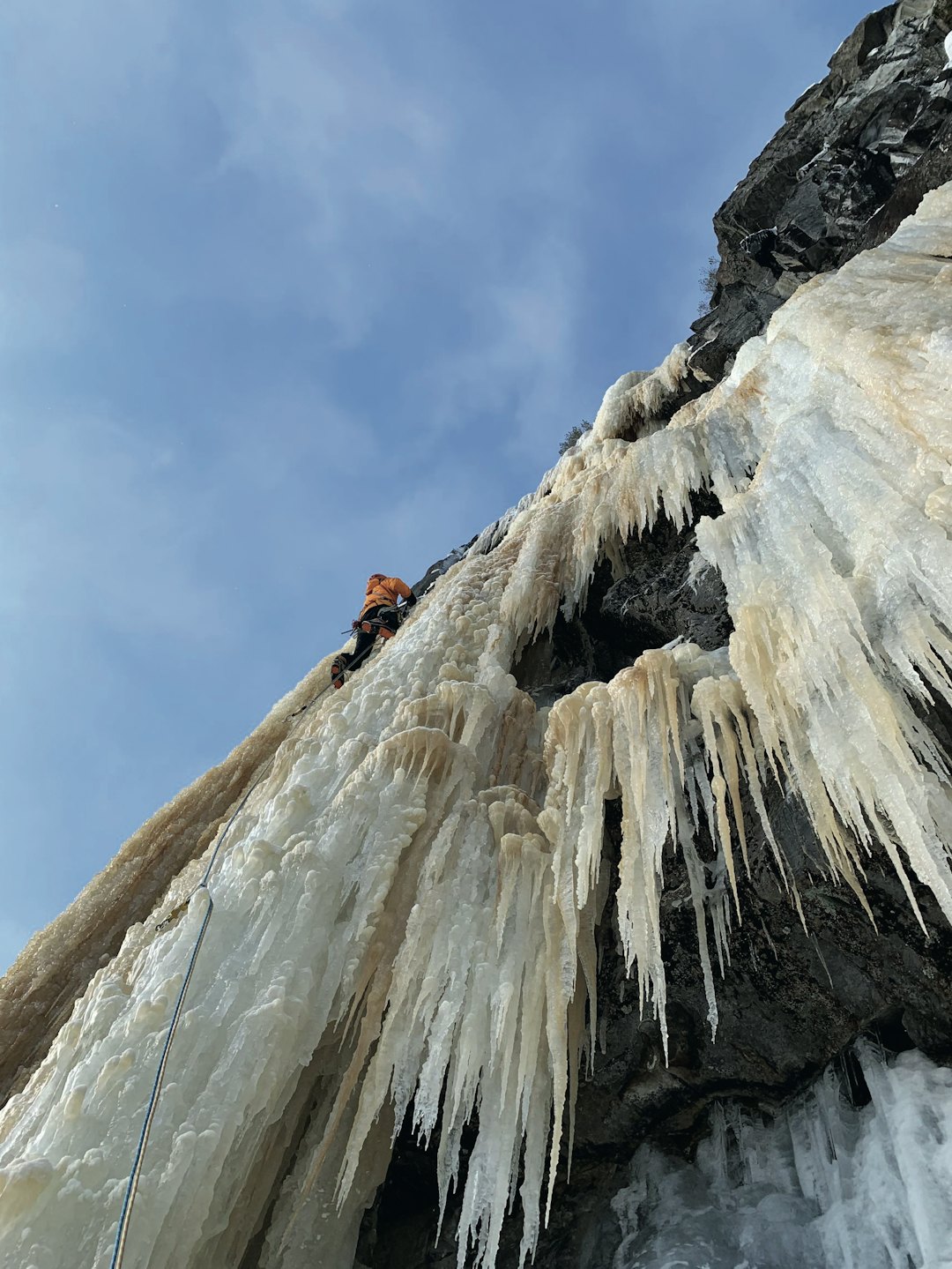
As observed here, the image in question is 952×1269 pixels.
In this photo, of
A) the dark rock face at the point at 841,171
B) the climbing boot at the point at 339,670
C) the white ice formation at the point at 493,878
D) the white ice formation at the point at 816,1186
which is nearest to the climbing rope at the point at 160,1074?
the white ice formation at the point at 493,878

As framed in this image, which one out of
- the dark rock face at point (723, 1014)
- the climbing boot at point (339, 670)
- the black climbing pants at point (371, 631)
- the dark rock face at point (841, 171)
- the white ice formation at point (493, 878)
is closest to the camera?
the white ice formation at point (493, 878)

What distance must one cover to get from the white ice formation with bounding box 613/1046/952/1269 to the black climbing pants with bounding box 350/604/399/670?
20.8 ft

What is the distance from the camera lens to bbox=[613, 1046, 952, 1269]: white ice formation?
349 cm

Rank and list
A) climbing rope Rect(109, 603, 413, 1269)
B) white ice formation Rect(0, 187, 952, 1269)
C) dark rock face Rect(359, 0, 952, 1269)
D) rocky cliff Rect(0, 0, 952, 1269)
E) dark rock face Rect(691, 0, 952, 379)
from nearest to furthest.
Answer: climbing rope Rect(109, 603, 413, 1269), white ice formation Rect(0, 187, 952, 1269), rocky cliff Rect(0, 0, 952, 1269), dark rock face Rect(359, 0, 952, 1269), dark rock face Rect(691, 0, 952, 379)

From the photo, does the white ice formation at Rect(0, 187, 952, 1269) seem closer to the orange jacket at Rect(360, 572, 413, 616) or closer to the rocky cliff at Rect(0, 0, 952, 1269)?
the rocky cliff at Rect(0, 0, 952, 1269)

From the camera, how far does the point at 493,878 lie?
14.4ft

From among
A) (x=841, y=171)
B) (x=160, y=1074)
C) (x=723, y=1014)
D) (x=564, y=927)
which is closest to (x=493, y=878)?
(x=564, y=927)

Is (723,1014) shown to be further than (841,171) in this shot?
No

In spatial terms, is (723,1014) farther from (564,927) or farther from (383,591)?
(383,591)

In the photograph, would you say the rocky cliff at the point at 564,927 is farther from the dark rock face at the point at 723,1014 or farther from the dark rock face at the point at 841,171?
the dark rock face at the point at 841,171

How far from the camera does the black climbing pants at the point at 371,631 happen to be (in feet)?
32.9

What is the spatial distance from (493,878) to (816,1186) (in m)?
2.05

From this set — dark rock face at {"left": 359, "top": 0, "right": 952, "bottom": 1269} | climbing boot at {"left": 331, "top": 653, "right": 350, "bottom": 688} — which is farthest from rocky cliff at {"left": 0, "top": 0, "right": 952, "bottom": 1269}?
climbing boot at {"left": 331, "top": 653, "right": 350, "bottom": 688}

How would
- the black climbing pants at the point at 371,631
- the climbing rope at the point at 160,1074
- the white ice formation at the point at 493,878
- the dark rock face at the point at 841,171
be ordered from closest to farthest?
the climbing rope at the point at 160,1074
the white ice formation at the point at 493,878
the dark rock face at the point at 841,171
the black climbing pants at the point at 371,631
